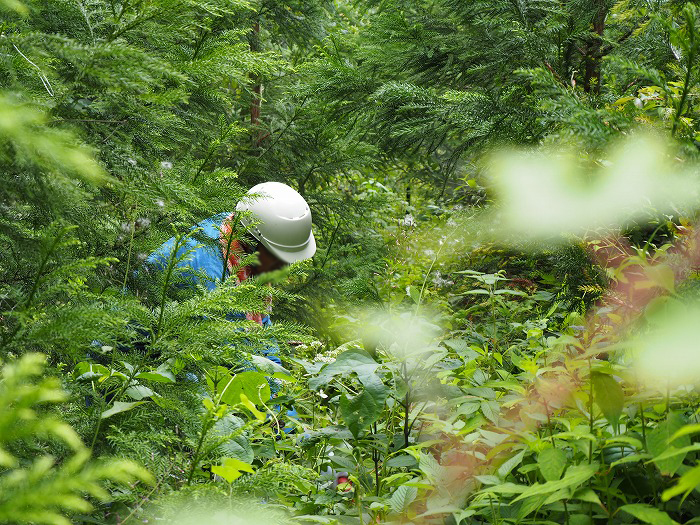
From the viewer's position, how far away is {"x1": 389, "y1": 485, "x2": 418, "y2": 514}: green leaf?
1.48 metres

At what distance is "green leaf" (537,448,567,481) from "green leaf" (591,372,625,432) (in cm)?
12

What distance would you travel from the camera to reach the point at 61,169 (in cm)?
120

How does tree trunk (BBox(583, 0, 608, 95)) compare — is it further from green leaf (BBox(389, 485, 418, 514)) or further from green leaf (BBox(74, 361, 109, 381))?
green leaf (BBox(74, 361, 109, 381))

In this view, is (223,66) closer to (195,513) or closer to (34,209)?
(34,209)

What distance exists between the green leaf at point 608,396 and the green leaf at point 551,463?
115mm

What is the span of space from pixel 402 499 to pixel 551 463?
1.49 ft

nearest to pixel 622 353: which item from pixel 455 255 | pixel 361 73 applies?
pixel 455 255

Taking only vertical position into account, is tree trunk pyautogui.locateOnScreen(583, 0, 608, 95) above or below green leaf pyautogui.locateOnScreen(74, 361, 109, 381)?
above

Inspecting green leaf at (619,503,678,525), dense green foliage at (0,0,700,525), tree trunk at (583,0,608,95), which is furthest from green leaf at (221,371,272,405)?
tree trunk at (583,0,608,95)

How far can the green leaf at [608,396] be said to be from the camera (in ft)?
3.78

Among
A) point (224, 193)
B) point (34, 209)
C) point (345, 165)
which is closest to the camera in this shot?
point (34, 209)

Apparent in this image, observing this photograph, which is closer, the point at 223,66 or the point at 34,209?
the point at 34,209

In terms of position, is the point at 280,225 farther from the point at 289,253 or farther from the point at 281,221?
the point at 289,253

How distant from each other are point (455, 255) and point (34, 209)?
2.96 metres
